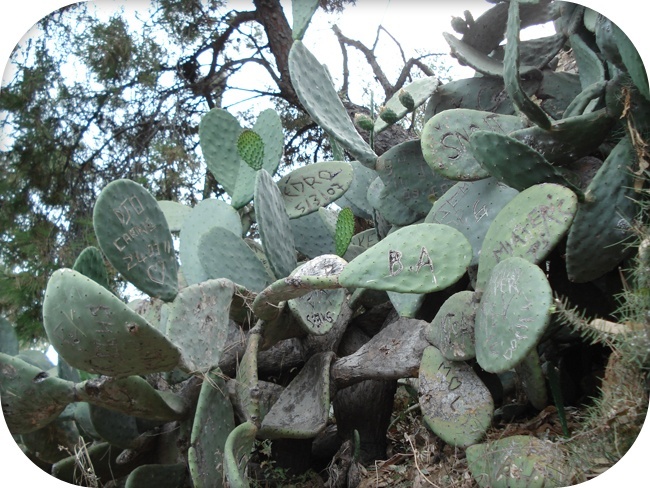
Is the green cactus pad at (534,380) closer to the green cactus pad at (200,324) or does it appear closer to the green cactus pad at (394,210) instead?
the green cactus pad at (394,210)

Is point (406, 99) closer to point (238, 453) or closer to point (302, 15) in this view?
point (302, 15)

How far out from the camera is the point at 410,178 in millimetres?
2199

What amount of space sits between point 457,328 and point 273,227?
0.58 m

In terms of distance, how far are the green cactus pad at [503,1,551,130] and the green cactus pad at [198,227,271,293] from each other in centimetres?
80

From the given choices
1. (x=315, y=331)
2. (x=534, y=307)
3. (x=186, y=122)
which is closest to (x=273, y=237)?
(x=315, y=331)

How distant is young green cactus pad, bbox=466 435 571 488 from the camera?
4.69ft

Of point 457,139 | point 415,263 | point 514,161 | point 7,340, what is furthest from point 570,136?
point 7,340

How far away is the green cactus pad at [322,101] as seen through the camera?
2158 millimetres

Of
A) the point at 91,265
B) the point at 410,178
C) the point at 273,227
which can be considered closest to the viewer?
the point at 91,265

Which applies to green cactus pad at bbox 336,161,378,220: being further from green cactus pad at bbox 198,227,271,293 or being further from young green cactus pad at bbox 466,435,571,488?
young green cactus pad at bbox 466,435,571,488

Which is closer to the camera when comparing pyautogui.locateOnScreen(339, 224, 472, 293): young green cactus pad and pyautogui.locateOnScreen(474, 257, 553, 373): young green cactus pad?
pyautogui.locateOnScreen(474, 257, 553, 373): young green cactus pad

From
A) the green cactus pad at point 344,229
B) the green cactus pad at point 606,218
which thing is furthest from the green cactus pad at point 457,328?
the green cactus pad at point 344,229

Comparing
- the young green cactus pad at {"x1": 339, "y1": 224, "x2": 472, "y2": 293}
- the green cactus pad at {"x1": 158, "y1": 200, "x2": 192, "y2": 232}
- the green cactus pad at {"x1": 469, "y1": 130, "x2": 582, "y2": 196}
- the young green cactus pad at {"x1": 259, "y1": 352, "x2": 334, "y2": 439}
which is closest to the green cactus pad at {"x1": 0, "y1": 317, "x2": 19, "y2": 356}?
the green cactus pad at {"x1": 158, "y1": 200, "x2": 192, "y2": 232}

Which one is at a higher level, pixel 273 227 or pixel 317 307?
pixel 273 227
